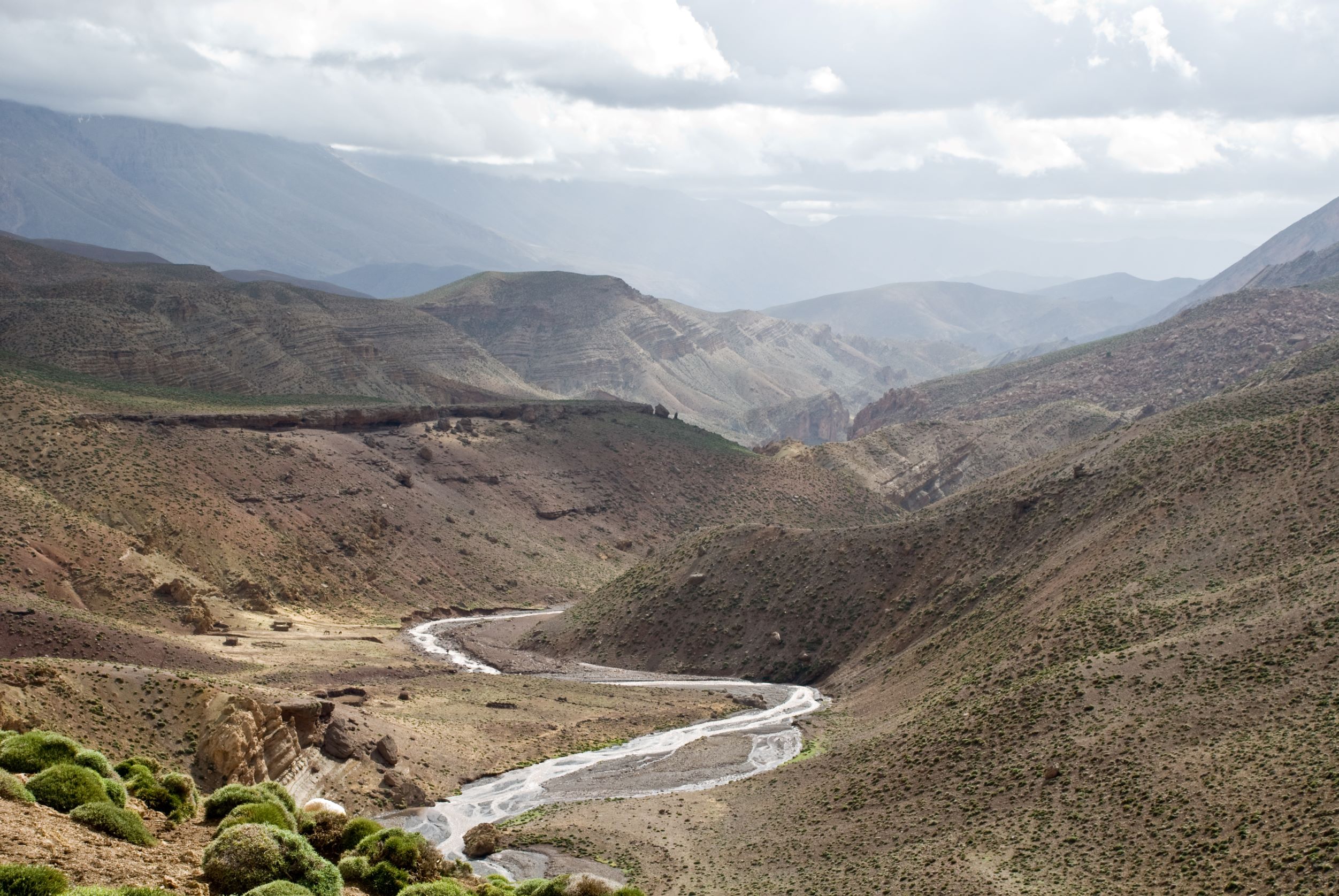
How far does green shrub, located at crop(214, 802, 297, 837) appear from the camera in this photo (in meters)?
32.6

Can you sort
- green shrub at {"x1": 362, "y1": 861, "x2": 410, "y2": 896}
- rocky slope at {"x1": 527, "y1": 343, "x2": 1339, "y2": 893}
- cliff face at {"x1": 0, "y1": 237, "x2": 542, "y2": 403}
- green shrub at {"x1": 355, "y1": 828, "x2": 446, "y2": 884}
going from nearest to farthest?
1. green shrub at {"x1": 362, "y1": 861, "x2": 410, "y2": 896}
2. green shrub at {"x1": 355, "y1": 828, "x2": 446, "y2": 884}
3. rocky slope at {"x1": 527, "y1": 343, "x2": 1339, "y2": 893}
4. cliff face at {"x1": 0, "y1": 237, "x2": 542, "y2": 403}

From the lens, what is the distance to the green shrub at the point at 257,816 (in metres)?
32.6

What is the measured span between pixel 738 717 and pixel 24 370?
244ft

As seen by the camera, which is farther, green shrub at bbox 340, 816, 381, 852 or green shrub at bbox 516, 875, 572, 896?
green shrub at bbox 516, 875, 572, 896

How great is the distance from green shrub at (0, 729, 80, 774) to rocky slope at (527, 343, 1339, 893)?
20.3 meters

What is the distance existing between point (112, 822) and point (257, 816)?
15.3 feet

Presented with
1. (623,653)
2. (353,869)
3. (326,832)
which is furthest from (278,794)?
(623,653)

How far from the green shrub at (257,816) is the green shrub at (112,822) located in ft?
6.57

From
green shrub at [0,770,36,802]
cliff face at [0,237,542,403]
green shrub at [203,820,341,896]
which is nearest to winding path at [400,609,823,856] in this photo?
green shrub at [203,820,341,896]

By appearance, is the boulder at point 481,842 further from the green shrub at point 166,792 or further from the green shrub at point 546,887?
the green shrub at point 166,792

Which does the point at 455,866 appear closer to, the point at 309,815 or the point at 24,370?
the point at 309,815

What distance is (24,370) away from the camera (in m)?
112

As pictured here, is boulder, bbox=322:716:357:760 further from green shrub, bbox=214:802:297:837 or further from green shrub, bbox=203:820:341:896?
green shrub, bbox=203:820:341:896

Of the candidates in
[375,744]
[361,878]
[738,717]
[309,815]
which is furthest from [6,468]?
[361,878]
